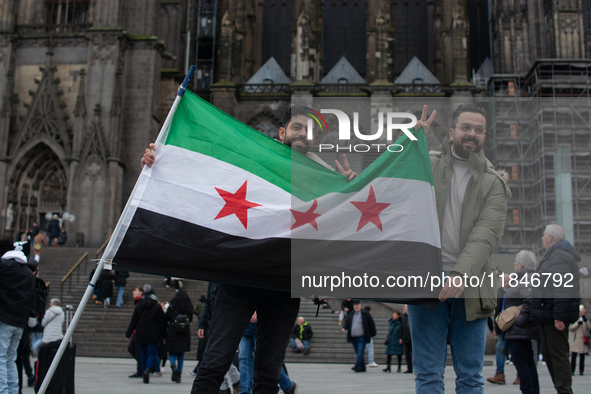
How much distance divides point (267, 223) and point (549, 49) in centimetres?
3339

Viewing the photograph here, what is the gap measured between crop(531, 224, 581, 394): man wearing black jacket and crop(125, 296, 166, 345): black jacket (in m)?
5.93

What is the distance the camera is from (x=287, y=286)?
3.94m

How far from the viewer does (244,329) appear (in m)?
3.95

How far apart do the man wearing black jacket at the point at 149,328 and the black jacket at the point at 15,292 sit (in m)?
4.05

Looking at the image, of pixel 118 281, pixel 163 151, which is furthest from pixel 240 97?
pixel 163 151

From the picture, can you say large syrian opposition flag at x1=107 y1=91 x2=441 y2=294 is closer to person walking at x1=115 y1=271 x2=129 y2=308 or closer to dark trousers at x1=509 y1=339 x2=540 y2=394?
dark trousers at x1=509 y1=339 x2=540 y2=394

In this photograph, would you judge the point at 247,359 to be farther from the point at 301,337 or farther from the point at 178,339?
the point at 301,337

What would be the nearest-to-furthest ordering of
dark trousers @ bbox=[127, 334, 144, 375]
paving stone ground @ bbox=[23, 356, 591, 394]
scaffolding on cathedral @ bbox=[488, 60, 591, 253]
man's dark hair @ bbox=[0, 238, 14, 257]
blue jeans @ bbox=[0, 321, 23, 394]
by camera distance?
blue jeans @ bbox=[0, 321, 23, 394], man's dark hair @ bbox=[0, 238, 14, 257], paving stone ground @ bbox=[23, 356, 591, 394], dark trousers @ bbox=[127, 334, 144, 375], scaffolding on cathedral @ bbox=[488, 60, 591, 253]

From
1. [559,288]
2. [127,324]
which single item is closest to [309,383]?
[559,288]

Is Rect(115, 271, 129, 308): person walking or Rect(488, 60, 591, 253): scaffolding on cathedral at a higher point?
Rect(488, 60, 591, 253): scaffolding on cathedral

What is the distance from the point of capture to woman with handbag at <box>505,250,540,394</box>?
5973mm

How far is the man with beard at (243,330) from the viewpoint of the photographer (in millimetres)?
3753

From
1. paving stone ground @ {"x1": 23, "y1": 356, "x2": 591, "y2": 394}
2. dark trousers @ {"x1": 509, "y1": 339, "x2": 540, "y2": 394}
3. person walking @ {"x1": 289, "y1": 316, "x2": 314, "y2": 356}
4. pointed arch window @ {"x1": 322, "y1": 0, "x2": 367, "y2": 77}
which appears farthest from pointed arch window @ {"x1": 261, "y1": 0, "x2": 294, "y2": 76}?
dark trousers @ {"x1": 509, "y1": 339, "x2": 540, "y2": 394}

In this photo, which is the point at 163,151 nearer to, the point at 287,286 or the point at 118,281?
→ the point at 287,286
